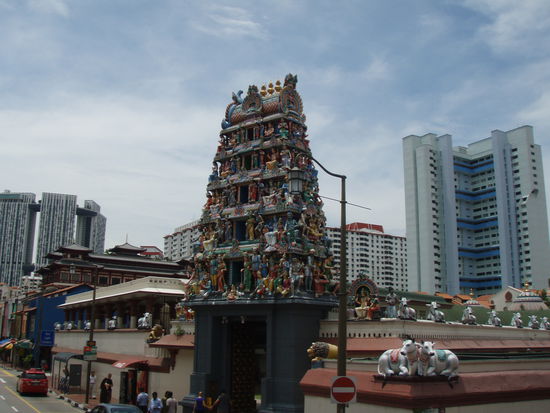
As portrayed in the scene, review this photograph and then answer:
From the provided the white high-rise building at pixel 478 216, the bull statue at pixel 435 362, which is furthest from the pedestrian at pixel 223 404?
the white high-rise building at pixel 478 216

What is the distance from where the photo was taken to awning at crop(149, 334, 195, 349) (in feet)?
110

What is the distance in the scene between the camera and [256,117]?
33.8 m

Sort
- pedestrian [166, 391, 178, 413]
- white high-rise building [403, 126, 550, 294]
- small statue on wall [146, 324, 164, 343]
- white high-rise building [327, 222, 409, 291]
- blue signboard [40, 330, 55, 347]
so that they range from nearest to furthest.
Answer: pedestrian [166, 391, 178, 413], small statue on wall [146, 324, 164, 343], blue signboard [40, 330, 55, 347], white high-rise building [403, 126, 550, 294], white high-rise building [327, 222, 409, 291]

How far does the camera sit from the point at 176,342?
34438 millimetres

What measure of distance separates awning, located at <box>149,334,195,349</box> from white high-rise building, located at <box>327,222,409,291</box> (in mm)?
141375

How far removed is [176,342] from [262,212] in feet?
33.1

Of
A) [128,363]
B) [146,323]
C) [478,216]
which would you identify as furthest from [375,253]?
[128,363]

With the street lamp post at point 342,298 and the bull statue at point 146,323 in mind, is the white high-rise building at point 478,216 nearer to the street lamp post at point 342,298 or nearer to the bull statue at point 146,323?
the bull statue at point 146,323

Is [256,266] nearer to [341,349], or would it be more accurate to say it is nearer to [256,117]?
[256,117]

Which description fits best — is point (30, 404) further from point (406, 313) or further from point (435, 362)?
point (435, 362)

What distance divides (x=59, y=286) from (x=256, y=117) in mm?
55731

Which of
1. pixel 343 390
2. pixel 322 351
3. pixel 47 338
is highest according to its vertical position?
pixel 322 351

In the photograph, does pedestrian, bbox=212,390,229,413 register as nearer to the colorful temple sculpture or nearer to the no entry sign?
the colorful temple sculpture

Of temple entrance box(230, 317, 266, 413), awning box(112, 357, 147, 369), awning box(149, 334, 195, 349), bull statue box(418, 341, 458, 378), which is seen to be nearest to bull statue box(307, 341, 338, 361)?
temple entrance box(230, 317, 266, 413)
